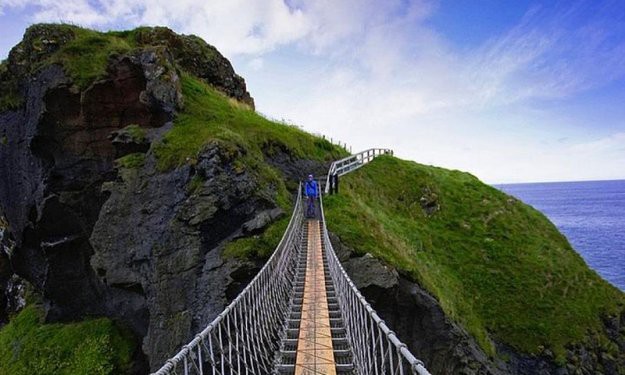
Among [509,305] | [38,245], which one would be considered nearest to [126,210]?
[38,245]

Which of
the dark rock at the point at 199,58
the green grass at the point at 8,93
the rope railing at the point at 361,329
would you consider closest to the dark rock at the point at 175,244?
the rope railing at the point at 361,329

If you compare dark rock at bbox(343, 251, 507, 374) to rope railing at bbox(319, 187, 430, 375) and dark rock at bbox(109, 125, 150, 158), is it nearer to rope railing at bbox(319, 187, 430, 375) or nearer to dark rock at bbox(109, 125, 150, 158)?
rope railing at bbox(319, 187, 430, 375)

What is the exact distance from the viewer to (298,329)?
7703mm

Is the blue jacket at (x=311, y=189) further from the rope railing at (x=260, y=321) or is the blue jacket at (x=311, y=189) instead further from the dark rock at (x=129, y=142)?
the dark rock at (x=129, y=142)

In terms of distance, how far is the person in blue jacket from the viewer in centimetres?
1744

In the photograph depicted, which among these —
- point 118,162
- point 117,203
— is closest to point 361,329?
point 117,203

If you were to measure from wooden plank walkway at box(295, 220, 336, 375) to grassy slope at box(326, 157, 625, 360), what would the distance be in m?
3.90

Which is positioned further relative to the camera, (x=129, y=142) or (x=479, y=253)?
(x=479, y=253)

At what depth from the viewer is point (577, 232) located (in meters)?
66.2

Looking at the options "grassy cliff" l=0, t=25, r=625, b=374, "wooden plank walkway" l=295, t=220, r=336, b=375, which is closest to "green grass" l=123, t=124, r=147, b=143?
"grassy cliff" l=0, t=25, r=625, b=374

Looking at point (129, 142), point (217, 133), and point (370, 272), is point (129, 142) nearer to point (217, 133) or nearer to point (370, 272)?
point (217, 133)

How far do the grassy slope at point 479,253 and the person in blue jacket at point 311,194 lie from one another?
0.74 meters

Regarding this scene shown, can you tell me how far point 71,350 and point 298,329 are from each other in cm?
1207

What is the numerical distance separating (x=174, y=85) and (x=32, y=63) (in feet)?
22.2
